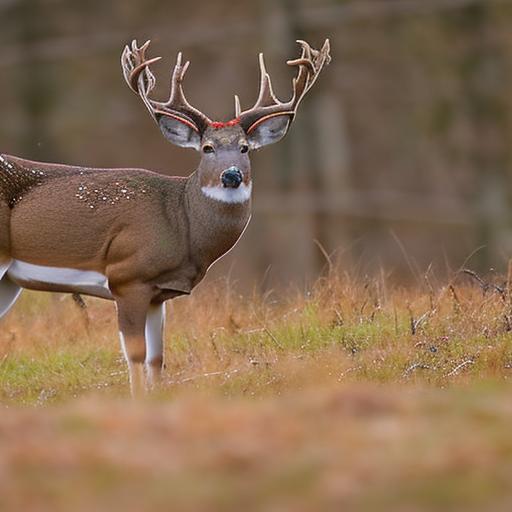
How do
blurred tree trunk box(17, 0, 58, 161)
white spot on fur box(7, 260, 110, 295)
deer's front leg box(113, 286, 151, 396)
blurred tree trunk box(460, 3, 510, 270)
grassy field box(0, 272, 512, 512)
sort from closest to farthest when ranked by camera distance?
1. grassy field box(0, 272, 512, 512)
2. deer's front leg box(113, 286, 151, 396)
3. white spot on fur box(7, 260, 110, 295)
4. blurred tree trunk box(460, 3, 510, 270)
5. blurred tree trunk box(17, 0, 58, 161)

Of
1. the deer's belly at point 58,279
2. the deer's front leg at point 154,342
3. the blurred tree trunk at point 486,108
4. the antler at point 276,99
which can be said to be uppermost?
the antler at point 276,99

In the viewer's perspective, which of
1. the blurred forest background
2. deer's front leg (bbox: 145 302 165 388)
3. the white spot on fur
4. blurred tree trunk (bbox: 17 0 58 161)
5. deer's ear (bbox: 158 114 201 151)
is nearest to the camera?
the white spot on fur

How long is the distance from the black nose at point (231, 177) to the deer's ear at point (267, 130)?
1.43 ft

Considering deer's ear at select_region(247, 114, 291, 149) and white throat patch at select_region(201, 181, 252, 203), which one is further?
deer's ear at select_region(247, 114, 291, 149)

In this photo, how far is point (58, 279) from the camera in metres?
11.2

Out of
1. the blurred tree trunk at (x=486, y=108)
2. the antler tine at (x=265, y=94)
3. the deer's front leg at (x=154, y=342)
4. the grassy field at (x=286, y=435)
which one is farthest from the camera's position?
the blurred tree trunk at (x=486, y=108)

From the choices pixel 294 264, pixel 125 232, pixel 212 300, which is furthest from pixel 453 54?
pixel 125 232

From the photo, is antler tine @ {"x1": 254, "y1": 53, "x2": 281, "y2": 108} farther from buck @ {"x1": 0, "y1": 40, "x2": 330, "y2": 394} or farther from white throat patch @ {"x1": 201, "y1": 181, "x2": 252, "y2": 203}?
white throat patch @ {"x1": 201, "y1": 181, "x2": 252, "y2": 203}

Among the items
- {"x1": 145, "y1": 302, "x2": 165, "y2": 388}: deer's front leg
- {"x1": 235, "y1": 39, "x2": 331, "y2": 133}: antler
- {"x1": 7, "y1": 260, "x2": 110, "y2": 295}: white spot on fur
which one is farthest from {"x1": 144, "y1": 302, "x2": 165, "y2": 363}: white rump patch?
{"x1": 235, "y1": 39, "x2": 331, "y2": 133}: antler

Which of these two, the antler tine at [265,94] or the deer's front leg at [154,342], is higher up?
the antler tine at [265,94]

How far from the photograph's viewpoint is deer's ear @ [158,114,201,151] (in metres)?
11.5

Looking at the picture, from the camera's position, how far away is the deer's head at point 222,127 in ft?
36.8

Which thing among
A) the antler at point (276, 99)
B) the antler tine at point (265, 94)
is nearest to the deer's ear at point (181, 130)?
the antler at point (276, 99)

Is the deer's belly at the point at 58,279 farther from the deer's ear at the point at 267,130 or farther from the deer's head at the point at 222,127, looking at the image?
the deer's ear at the point at 267,130
